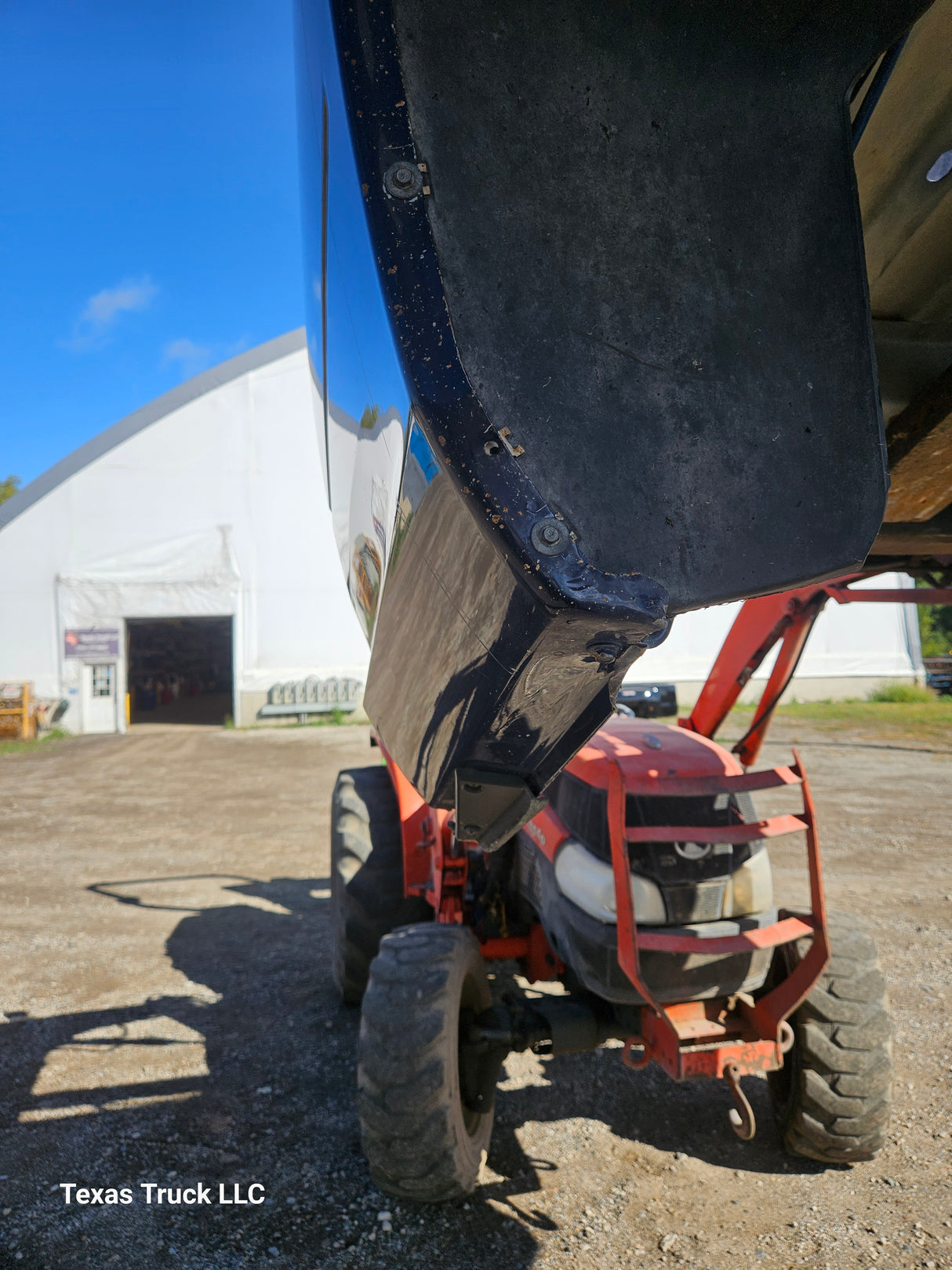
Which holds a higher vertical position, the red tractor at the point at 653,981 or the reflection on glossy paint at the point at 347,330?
the reflection on glossy paint at the point at 347,330

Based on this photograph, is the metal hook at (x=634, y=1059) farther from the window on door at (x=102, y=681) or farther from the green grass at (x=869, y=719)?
the window on door at (x=102, y=681)

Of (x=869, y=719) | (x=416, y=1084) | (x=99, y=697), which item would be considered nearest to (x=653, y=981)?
(x=416, y=1084)

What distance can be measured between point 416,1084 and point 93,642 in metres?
17.0

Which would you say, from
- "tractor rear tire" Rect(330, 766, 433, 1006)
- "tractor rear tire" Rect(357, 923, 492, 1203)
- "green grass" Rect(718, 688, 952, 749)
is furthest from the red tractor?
"green grass" Rect(718, 688, 952, 749)

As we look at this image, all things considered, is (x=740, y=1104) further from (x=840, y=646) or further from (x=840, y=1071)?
(x=840, y=646)

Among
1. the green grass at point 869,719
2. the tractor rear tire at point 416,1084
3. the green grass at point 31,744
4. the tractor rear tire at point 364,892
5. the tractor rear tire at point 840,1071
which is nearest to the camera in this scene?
the tractor rear tire at point 416,1084

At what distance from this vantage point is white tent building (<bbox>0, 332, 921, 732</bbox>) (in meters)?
17.2

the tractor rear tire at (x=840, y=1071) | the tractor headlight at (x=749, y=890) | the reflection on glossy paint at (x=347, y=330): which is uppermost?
the reflection on glossy paint at (x=347, y=330)

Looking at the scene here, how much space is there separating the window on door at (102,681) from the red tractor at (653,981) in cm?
1645

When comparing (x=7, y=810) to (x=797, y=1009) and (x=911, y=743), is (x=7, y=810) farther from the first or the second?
(x=911, y=743)

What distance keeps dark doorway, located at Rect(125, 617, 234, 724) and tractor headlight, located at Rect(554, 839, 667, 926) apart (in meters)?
16.9

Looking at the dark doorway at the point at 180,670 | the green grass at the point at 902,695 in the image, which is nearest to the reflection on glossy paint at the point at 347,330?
the dark doorway at the point at 180,670

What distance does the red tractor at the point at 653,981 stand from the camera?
7.42ft

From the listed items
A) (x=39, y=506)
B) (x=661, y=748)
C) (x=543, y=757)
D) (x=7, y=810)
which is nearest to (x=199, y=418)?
(x=39, y=506)
